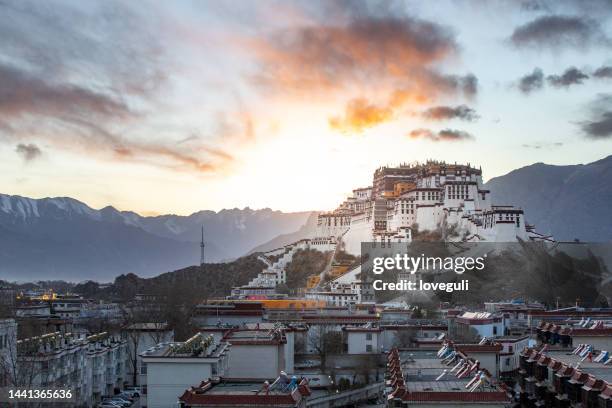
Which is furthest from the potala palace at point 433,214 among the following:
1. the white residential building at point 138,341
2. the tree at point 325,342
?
the white residential building at point 138,341

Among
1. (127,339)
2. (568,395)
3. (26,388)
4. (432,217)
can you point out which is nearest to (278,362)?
(26,388)

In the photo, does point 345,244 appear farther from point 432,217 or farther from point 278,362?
point 278,362

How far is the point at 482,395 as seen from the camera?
22406 mm

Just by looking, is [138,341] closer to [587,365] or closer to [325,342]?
[325,342]

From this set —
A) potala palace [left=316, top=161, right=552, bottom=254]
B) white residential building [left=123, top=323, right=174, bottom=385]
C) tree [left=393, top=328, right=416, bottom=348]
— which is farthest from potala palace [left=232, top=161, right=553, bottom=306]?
white residential building [left=123, top=323, right=174, bottom=385]

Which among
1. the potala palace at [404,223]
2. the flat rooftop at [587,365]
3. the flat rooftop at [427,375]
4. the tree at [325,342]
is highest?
the potala palace at [404,223]

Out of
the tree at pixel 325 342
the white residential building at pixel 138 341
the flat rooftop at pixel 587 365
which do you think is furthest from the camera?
the tree at pixel 325 342

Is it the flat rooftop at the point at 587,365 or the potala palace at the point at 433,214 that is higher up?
the potala palace at the point at 433,214

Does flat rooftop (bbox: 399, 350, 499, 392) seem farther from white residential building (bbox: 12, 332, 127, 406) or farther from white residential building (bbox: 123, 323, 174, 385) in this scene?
white residential building (bbox: 123, 323, 174, 385)

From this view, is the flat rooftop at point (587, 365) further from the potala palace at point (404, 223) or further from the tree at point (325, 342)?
the potala palace at point (404, 223)

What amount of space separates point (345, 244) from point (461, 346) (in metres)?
96.5

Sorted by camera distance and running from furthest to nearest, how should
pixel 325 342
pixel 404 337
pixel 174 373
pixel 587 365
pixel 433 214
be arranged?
pixel 433 214 → pixel 404 337 → pixel 325 342 → pixel 174 373 → pixel 587 365

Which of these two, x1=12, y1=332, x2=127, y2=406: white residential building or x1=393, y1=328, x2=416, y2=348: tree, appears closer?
x1=12, y1=332, x2=127, y2=406: white residential building

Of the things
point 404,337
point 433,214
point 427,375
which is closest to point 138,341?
point 404,337
